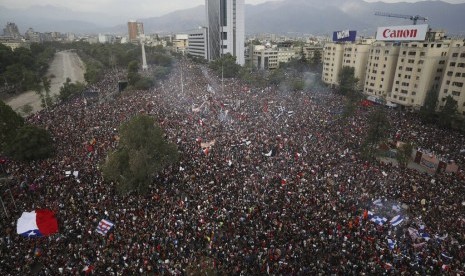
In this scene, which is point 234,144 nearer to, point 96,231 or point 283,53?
point 96,231

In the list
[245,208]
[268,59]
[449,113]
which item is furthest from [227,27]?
[245,208]

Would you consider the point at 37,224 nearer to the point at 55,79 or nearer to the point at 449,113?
the point at 449,113

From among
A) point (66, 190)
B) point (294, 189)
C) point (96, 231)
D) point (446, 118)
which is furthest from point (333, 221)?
point (446, 118)

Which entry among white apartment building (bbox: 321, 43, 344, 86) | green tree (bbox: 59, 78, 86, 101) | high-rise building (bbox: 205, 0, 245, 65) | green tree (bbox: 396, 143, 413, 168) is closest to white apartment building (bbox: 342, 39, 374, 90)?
white apartment building (bbox: 321, 43, 344, 86)

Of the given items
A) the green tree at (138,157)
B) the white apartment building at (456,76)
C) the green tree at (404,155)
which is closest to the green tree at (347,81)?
the white apartment building at (456,76)

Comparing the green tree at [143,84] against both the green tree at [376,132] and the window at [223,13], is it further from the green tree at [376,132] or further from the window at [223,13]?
the window at [223,13]

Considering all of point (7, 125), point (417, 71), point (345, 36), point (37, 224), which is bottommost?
point (37, 224)
